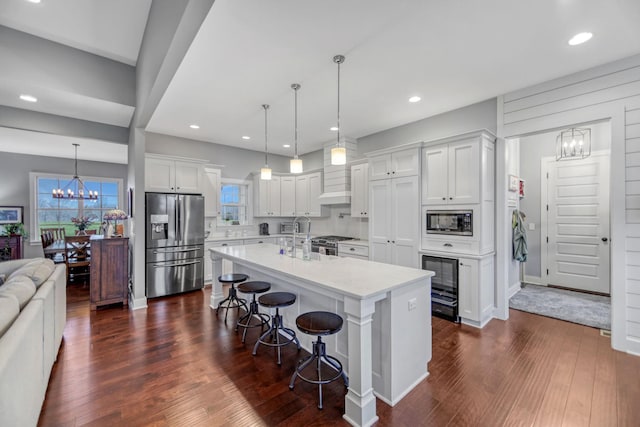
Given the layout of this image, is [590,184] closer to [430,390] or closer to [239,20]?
[430,390]

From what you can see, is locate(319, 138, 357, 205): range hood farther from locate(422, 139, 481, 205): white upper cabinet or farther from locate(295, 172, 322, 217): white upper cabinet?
locate(422, 139, 481, 205): white upper cabinet

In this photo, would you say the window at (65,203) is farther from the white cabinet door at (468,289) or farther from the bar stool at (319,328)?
the white cabinet door at (468,289)

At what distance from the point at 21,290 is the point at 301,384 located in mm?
2246

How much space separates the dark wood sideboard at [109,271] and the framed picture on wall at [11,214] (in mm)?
3950

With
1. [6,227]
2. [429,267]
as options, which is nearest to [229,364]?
[429,267]

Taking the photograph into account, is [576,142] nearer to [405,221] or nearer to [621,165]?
[621,165]

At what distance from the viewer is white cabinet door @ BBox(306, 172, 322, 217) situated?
5.73m

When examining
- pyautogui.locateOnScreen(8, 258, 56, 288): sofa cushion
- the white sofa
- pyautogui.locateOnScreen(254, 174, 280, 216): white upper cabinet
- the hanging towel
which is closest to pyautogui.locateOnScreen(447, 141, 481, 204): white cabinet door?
the hanging towel

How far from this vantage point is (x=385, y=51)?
245cm

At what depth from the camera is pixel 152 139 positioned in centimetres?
486

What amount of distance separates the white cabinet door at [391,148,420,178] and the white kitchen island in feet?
5.92

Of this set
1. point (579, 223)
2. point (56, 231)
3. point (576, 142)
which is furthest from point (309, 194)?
point (56, 231)

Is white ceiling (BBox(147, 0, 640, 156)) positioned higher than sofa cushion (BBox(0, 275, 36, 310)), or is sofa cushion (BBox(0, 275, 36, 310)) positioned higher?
white ceiling (BBox(147, 0, 640, 156))

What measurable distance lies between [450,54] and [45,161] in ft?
28.7
